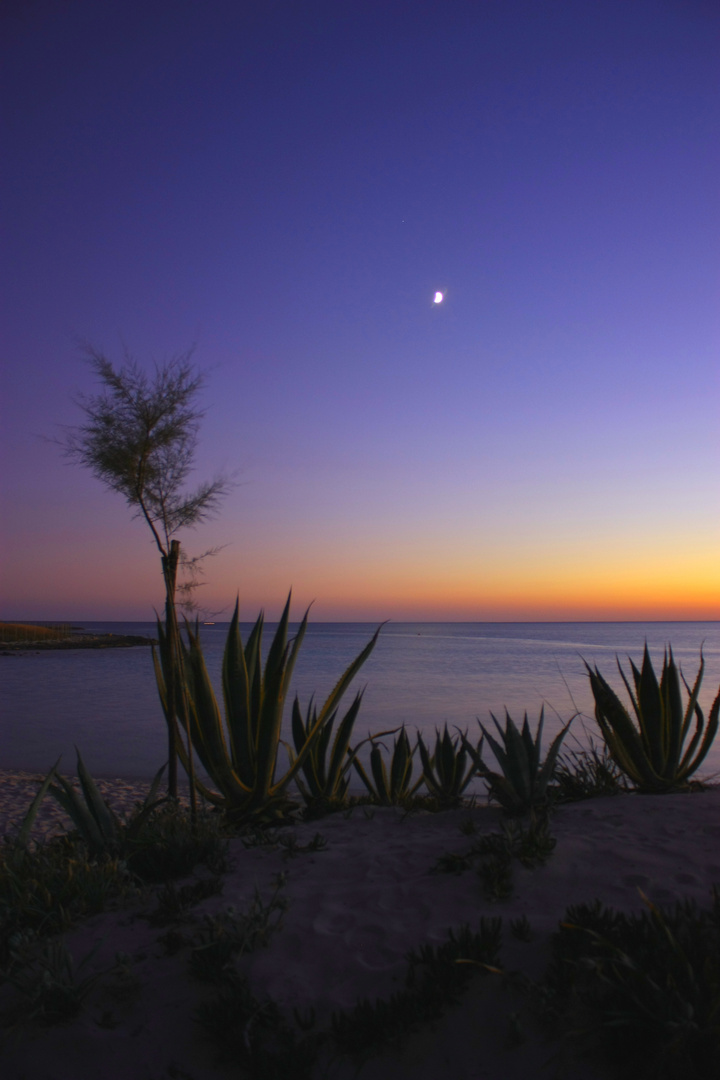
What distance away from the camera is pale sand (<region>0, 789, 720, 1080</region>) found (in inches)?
63.1

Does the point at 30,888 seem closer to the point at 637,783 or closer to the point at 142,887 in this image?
the point at 142,887

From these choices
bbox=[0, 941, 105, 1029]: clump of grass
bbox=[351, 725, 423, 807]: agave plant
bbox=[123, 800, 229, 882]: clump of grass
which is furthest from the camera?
bbox=[351, 725, 423, 807]: agave plant

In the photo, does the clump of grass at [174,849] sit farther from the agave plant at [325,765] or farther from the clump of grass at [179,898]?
the agave plant at [325,765]

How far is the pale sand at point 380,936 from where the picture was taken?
5.26ft

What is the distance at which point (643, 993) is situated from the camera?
1.50 meters

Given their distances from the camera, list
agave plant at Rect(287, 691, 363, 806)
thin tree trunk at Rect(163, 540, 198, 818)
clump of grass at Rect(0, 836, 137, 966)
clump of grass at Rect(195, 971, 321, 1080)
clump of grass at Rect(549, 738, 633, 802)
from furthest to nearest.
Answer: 1. agave plant at Rect(287, 691, 363, 806)
2. clump of grass at Rect(549, 738, 633, 802)
3. thin tree trunk at Rect(163, 540, 198, 818)
4. clump of grass at Rect(0, 836, 137, 966)
5. clump of grass at Rect(195, 971, 321, 1080)

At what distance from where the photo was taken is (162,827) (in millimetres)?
3066

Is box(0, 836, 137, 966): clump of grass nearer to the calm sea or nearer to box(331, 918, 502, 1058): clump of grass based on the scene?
box(331, 918, 502, 1058): clump of grass

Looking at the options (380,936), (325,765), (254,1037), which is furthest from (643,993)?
(325,765)

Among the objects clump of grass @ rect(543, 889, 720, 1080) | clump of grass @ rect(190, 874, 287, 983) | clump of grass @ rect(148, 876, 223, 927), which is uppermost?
clump of grass @ rect(543, 889, 720, 1080)

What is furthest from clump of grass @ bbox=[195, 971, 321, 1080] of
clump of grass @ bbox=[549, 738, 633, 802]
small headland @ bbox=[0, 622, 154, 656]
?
small headland @ bbox=[0, 622, 154, 656]

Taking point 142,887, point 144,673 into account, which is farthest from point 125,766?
point 144,673

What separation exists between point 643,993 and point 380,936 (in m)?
0.92

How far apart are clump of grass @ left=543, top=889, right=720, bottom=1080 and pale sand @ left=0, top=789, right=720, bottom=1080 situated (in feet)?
0.33
